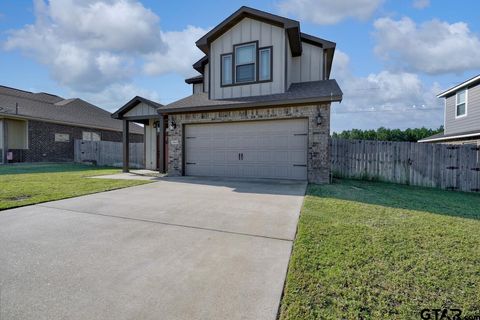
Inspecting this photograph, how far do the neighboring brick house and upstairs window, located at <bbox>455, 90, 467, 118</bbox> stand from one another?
26.1 meters

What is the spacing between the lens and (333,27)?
11.4 m

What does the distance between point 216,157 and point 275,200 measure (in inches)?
186

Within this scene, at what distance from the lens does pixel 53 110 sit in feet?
65.7

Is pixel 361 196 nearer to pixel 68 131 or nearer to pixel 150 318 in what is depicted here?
pixel 150 318

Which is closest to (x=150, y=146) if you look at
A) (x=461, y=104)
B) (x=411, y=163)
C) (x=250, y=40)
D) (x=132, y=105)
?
(x=132, y=105)

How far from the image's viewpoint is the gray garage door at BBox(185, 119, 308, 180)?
359 inches

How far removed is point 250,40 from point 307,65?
269 cm

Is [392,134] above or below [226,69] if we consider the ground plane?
below

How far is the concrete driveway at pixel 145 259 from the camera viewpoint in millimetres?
2180

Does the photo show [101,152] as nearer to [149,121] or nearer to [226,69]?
[149,121]

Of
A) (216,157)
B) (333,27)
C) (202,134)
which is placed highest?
(333,27)

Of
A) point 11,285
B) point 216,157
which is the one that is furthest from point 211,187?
point 11,285

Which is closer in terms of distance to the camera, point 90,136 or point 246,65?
point 246,65

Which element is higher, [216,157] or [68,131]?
[68,131]
